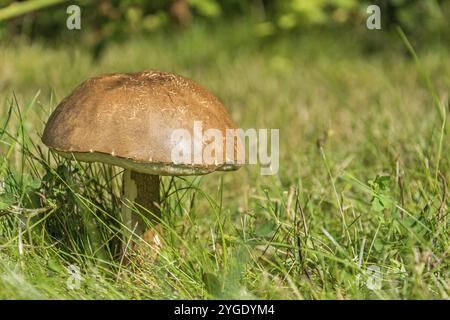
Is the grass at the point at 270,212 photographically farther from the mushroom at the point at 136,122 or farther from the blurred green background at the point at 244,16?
the blurred green background at the point at 244,16

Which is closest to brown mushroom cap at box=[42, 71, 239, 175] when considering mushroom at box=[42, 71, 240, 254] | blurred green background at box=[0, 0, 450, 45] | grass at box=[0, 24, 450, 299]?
mushroom at box=[42, 71, 240, 254]

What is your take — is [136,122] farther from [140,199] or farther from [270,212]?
[270,212]

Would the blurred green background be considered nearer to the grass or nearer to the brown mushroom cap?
the grass

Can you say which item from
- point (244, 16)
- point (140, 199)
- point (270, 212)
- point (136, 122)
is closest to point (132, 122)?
point (136, 122)

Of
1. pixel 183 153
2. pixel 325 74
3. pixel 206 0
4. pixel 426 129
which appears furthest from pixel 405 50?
pixel 183 153
